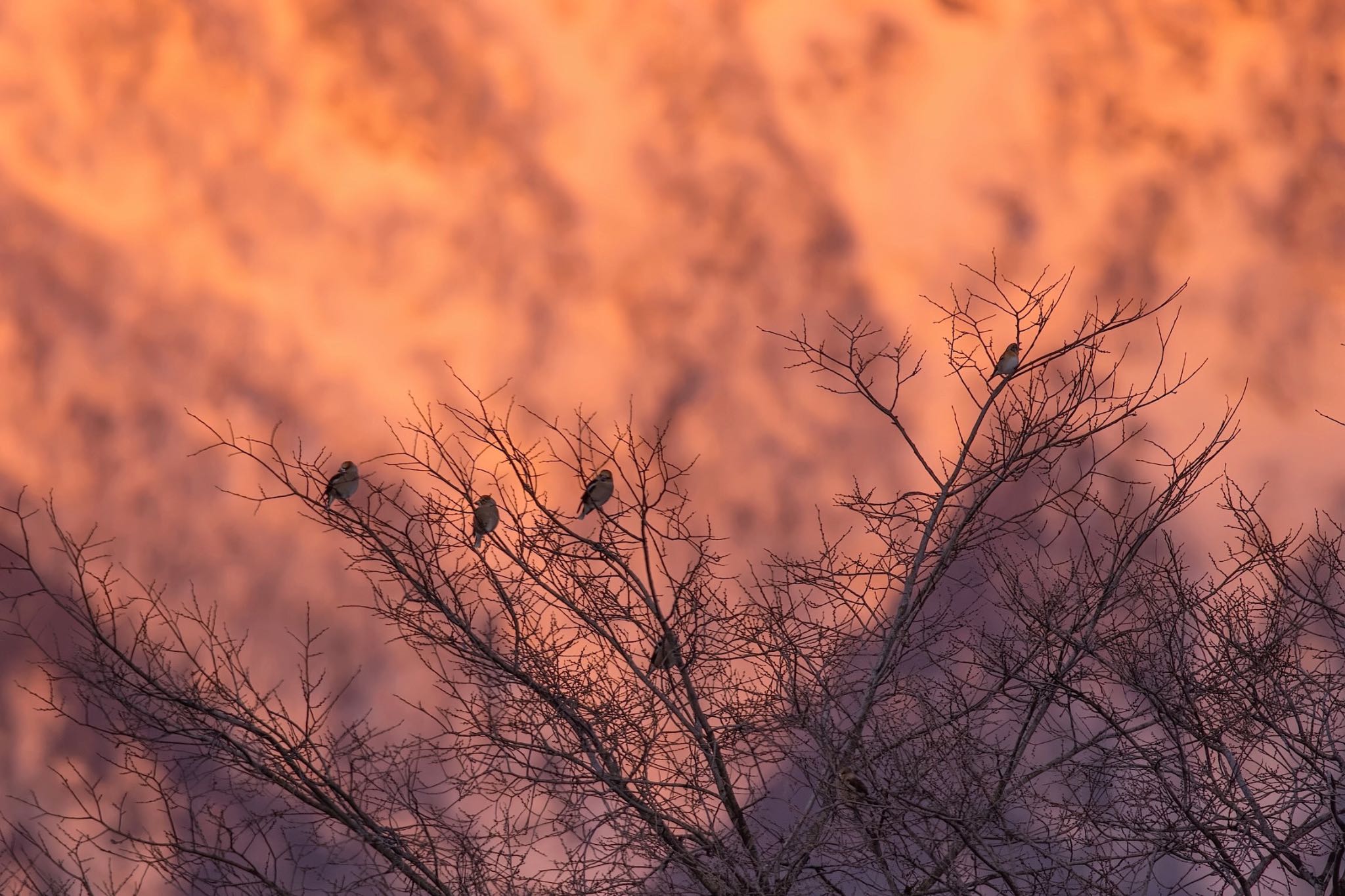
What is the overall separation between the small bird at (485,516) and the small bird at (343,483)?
874 millimetres

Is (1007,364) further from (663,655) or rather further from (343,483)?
(343,483)

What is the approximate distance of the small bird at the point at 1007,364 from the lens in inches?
338

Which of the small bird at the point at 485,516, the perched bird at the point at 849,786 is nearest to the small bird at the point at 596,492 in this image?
the small bird at the point at 485,516

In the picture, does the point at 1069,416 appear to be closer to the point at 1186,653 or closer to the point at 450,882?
the point at 1186,653

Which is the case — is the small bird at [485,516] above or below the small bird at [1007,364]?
below

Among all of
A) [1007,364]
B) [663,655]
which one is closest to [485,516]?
[663,655]

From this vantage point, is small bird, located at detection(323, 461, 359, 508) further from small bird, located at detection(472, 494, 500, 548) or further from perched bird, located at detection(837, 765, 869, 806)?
perched bird, located at detection(837, 765, 869, 806)

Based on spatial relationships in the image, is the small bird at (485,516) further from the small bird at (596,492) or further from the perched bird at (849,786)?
the perched bird at (849,786)

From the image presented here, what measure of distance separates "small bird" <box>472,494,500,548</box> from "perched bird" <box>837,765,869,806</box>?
3.04 meters

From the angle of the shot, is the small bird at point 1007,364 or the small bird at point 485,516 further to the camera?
the small bird at point 1007,364

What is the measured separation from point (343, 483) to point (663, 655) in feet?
14.3

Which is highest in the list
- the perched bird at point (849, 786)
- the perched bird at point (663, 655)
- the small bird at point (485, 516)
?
the small bird at point (485, 516)

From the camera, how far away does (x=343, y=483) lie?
11.2 metres

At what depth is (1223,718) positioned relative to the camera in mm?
→ 8609
